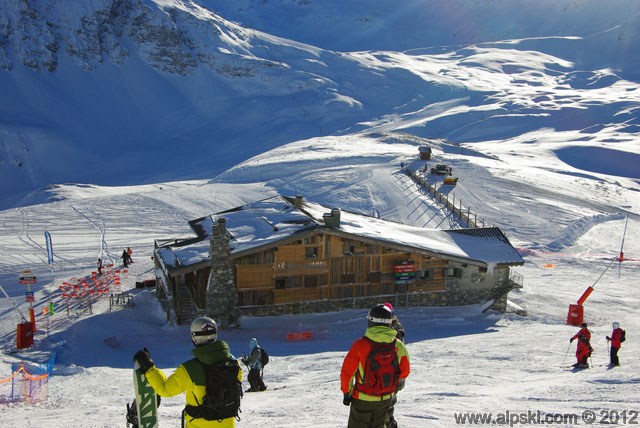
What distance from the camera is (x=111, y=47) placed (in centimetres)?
9562

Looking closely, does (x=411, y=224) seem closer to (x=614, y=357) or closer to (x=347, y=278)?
(x=347, y=278)

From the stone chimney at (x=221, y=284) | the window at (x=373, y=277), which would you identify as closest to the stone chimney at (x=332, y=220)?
the window at (x=373, y=277)

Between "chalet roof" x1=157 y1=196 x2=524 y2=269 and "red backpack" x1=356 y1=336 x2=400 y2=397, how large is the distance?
1559 centimetres

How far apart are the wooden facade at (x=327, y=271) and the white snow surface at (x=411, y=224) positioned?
3.29 ft

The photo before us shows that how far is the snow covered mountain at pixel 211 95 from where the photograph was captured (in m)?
73.4

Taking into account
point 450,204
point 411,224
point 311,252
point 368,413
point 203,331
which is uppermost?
point 203,331

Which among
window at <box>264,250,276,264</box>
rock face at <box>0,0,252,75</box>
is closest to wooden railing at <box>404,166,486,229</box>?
window at <box>264,250,276,264</box>

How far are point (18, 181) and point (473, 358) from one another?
63355mm

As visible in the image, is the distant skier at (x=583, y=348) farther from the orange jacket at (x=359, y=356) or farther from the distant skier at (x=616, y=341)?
the orange jacket at (x=359, y=356)

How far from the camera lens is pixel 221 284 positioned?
2091 cm

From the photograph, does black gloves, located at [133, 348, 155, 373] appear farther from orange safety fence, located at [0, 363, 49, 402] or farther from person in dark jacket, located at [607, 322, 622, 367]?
person in dark jacket, located at [607, 322, 622, 367]

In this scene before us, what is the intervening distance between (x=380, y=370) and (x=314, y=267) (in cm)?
1665

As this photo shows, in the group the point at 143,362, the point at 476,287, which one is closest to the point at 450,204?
the point at 476,287

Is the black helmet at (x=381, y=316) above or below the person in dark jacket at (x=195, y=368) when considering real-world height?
above
